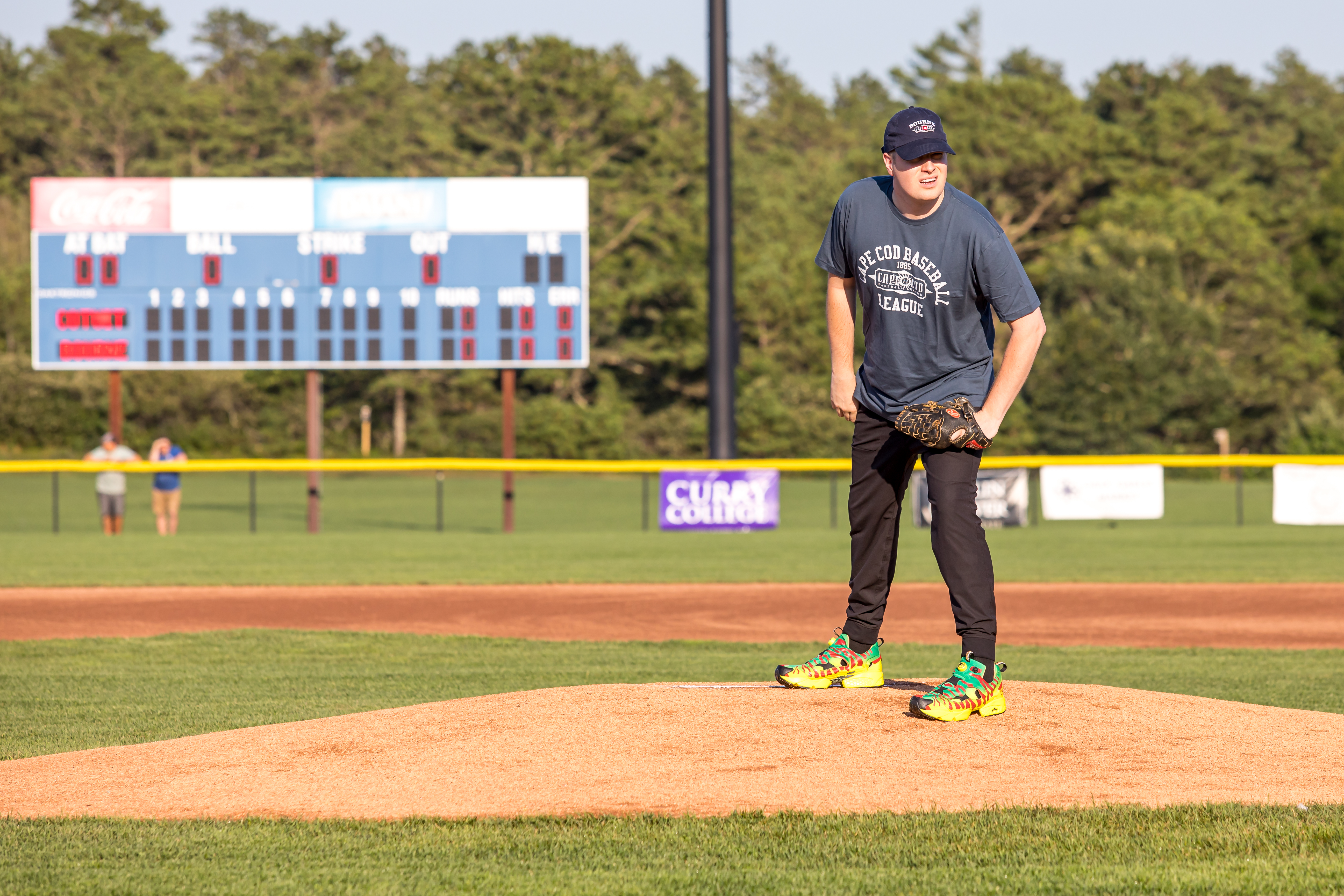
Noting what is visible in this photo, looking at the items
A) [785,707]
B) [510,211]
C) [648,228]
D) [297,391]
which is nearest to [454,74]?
[648,228]

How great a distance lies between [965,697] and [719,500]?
13636 mm

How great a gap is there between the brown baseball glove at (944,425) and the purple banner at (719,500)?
13186 mm

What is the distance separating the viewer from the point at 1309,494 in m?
16.3

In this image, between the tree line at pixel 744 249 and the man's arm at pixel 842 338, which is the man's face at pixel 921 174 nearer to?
the man's arm at pixel 842 338

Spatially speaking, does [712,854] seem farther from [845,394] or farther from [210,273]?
[210,273]

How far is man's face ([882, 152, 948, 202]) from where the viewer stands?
4379 mm

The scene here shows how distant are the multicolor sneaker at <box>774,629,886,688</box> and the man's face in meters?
1.47

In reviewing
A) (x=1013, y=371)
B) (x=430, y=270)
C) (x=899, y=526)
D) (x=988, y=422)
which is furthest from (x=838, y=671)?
(x=430, y=270)

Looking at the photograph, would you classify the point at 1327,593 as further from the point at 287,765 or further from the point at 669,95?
the point at 669,95

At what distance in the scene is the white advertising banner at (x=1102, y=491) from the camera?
17.2m

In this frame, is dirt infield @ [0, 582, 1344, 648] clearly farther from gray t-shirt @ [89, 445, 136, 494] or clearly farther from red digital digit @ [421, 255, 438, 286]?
red digital digit @ [421, 255, 438, 286]

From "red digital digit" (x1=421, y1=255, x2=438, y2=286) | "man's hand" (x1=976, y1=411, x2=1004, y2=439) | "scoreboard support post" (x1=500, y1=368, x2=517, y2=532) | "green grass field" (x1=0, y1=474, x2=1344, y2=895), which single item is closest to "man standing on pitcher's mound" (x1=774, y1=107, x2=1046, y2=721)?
"man's hand" (x1=976, y1=411, x2=1004, y2=439)

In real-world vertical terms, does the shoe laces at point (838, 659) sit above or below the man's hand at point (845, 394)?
below

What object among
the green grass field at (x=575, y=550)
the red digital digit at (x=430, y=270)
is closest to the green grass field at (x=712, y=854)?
the green grass field at (x=575, y=550)
